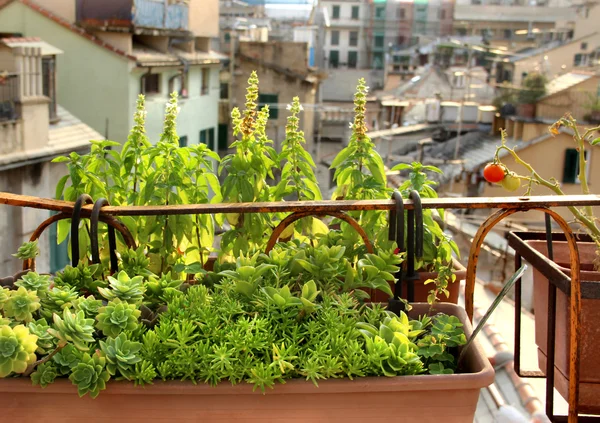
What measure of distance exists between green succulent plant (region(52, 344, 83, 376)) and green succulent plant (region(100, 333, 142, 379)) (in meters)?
0.05

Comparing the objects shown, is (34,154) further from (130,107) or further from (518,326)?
(518,326)

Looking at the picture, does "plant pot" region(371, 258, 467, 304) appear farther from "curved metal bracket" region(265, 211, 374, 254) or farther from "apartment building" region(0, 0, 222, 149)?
"apartment building" region(0, 0, 222, 149)

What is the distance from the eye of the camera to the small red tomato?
208 centimetres

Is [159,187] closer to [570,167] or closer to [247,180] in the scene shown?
[247,180]

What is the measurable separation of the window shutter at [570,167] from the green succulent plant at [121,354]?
19132mm

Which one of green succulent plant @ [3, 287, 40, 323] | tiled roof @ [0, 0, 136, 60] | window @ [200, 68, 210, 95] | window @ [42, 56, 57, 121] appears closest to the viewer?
green succulent plant @ [3, 287, 40, 323]

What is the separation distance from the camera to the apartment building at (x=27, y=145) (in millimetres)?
10523

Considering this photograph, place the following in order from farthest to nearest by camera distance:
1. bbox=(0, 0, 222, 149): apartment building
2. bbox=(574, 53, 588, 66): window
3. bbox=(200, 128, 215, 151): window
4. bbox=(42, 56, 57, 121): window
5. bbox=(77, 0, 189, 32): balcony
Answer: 1. bbox=(574, 53, 588, 66): window
2. bbox=(200, 128, 215, 151): window
3. bbox=(77, 0, 189, 32): balcony
4. bbox=(0, 0, 222, 149): apartment building
5. bbox=(42, 56, 57, 121): window

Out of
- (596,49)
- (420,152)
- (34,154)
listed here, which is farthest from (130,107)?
(596,49)

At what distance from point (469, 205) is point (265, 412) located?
2.42 feet

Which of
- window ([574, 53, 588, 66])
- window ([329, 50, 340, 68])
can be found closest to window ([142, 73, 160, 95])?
window ([574, 53, 588, 66])

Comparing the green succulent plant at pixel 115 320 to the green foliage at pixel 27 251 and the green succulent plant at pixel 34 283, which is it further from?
the green foliage at pixel 27 251

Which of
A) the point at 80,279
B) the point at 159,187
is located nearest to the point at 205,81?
the point at 159,187

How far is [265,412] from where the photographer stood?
5.03ft
